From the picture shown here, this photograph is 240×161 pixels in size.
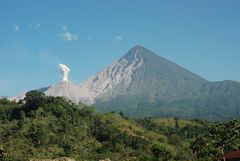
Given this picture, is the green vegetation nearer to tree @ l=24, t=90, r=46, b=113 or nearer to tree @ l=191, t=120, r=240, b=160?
tree @ l=24, t=90, r=46, b=113

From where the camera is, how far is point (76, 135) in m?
141

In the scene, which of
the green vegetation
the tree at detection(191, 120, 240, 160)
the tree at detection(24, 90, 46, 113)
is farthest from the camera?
the tree at detection(24, 90, 46, 113)

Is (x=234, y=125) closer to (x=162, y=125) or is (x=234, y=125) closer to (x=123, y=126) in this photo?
(x=123, y=126)

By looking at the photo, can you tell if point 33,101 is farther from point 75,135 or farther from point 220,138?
point 220,138

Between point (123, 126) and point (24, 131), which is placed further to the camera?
point (123, 126)

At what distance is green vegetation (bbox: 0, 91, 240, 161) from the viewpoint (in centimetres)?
12375

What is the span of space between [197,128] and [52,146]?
8069 cm

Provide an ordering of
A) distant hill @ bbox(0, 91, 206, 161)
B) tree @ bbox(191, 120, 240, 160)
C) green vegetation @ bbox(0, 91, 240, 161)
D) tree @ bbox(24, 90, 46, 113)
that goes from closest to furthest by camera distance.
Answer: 1. tree @ bbox(191, 120, 240, 160)
2. green vegetation @ bbox(0, 91, 240, 161)
3. distant hill @ bbox(0, 91, 206, 161)
4. tree @ bbox(24, 90, 46, 113)

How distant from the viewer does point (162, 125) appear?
198000 mm

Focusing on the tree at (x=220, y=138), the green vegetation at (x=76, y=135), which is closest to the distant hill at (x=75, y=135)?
the green vegetation at (x=76, y=135)

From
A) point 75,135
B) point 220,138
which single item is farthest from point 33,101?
point 220,138

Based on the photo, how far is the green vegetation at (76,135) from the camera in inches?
4872

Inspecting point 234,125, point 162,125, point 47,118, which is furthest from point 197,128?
point 234,125

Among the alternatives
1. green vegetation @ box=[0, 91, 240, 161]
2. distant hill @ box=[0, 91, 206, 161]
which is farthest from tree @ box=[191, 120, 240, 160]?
distant hill @ box=[0, 91, 206, 161]
